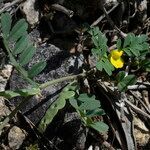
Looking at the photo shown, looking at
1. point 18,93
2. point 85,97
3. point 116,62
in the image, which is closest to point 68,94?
point 85,97

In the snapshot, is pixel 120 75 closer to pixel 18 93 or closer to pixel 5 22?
pixel 18 93

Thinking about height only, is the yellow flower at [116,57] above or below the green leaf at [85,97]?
above

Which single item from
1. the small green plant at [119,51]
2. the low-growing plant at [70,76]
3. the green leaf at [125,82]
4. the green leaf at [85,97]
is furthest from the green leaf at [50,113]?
the green leaf at [125,82]

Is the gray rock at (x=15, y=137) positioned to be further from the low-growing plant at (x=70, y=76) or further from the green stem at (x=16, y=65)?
the green stem at (x=16, y=65)

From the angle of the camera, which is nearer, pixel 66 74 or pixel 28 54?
pixel 28 54

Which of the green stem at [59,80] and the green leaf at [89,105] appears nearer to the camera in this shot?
the green leaf at [89,105]

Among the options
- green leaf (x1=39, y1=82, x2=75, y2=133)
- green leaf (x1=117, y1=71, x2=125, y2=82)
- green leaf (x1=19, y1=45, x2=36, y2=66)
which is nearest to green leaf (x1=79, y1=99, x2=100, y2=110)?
green leaf (x1=39, y1=82, x2=75, y2=133)

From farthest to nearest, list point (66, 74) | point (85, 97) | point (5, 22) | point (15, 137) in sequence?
1. point (66, 74)
2. point (15, 137)
3. point (85, 97)
4. point (5, 22)

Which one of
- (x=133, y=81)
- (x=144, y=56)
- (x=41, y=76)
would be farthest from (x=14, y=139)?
(x=144, y=56)
